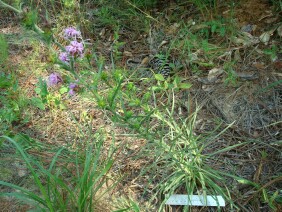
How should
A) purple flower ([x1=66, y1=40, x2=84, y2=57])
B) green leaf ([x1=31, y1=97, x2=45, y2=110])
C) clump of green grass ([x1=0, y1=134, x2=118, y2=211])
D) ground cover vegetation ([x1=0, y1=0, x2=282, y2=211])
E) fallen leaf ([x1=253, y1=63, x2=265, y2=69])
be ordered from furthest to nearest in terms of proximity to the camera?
green leaf ([x1=31, y1=97, x2=45, y2=110]), fallen leaf ([x1=253, y1=63, x2=265, y2=69]), ground cover vegetation ([x1=0, y1=0, x2=282, y2=211]), clump of green grass ([x1=0, y1=134, x2=118, y2=211]), purple flower ([x1=66, y1=40, x2=84, y2=57])

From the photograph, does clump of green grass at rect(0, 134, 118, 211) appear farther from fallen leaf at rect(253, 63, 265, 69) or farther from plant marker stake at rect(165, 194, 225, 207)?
fallen leaf at rect(253, 63, 265, 69)

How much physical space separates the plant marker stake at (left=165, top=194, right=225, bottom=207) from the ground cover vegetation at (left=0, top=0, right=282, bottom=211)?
4cm

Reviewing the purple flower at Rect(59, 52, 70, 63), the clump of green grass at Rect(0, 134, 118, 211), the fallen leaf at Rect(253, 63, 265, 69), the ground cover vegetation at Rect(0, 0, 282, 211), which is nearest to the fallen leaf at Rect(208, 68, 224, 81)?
the ground cover vegetation at Rect(0, 0, 282, 211)

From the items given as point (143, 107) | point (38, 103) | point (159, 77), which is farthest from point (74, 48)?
point (38, 103)

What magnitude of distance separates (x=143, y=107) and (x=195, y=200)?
546 mm

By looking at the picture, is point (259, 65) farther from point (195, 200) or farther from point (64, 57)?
point (64, 57)

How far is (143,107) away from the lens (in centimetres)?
175

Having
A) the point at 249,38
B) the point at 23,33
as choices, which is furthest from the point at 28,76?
the point at 249,38

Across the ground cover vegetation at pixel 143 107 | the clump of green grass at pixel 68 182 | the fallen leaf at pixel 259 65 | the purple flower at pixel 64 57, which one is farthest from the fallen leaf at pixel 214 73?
the purple flower at pixel 64 57

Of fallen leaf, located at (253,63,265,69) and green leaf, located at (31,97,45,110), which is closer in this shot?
fallen leaf, located at (253,63,265,69)

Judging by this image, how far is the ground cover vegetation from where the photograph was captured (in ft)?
5.74

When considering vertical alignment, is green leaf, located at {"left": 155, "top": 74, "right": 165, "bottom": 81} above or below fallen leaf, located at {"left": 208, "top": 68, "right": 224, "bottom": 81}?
below

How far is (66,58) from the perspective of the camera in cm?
154

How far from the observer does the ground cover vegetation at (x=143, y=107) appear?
68.9 inches
